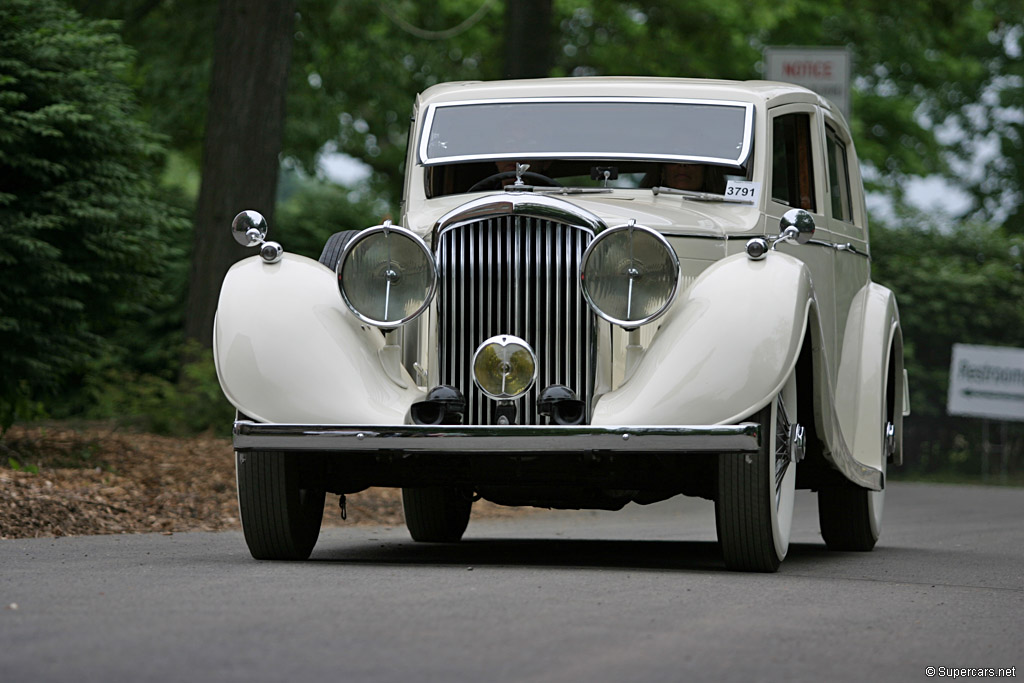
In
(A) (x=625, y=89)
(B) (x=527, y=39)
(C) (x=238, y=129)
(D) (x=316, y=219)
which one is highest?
(B) (x=527, y=39)

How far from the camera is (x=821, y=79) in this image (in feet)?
A: 49.3

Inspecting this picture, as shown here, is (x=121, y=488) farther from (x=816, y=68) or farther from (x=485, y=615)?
(x=816, y=68)

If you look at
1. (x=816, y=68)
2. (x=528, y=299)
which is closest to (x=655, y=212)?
(x=528, y=299)

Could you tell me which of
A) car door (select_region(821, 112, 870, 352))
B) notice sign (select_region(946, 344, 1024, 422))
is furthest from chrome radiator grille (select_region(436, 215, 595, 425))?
notice sign (select_region(946, 344, 1024, 422))

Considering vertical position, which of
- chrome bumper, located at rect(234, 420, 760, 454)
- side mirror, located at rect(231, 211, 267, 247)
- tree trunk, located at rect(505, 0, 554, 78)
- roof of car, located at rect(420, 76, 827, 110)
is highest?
tree trunk, located at rect(505, 0, 554, 78)

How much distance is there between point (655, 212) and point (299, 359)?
6.12 ft

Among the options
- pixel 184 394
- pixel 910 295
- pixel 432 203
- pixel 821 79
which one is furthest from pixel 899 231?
pixel 432 203

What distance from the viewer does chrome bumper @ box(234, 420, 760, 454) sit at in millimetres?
6195

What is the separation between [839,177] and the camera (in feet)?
30.0

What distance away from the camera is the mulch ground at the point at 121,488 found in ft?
28.7

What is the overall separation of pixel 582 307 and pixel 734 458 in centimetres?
91

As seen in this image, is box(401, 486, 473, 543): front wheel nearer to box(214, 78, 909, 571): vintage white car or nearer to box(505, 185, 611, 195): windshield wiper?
box(214, 78, 909, 571): vintage white car

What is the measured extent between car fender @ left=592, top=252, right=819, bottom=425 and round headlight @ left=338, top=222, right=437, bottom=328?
3.02ft

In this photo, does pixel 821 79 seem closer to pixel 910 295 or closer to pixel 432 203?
pixel 910 295
